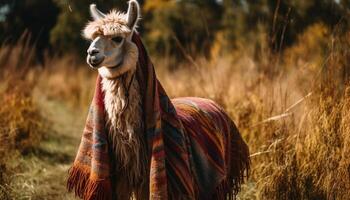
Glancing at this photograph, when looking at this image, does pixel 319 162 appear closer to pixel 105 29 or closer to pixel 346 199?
pixel 346 199

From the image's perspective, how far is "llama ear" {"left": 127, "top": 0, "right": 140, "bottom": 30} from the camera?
3.87m

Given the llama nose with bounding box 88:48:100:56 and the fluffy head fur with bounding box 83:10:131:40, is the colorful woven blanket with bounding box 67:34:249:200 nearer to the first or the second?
the fluffy head fur with bounding box 83:10:131:40

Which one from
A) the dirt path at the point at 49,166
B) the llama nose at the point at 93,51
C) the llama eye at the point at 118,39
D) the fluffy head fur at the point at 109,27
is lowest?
the dirt path at the point at 49,166

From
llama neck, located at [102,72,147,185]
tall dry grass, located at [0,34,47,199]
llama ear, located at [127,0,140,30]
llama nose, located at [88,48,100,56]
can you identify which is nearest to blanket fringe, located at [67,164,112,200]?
llama neck, located at [102,72,147,185]

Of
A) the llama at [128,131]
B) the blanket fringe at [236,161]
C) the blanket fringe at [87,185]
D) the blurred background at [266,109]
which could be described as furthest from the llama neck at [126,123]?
the blurred background at [266,109]

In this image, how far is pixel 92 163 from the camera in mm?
3859

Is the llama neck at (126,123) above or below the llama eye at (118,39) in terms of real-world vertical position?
below

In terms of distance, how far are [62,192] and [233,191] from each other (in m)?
1.66

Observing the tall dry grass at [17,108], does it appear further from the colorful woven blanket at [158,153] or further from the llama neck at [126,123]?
the llama neck at [126,123]

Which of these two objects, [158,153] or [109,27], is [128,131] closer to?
[158,153]

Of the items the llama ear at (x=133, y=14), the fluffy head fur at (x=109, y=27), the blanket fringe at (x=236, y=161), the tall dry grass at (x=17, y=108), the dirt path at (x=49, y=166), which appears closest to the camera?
the fluffy head fur at (x=109, y=27)

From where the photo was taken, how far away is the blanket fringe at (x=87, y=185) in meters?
3.85

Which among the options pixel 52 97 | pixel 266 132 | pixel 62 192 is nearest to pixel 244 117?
pixel 266 132

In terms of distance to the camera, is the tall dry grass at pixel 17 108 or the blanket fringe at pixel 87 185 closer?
the blanket fringe at pixel 87 185
